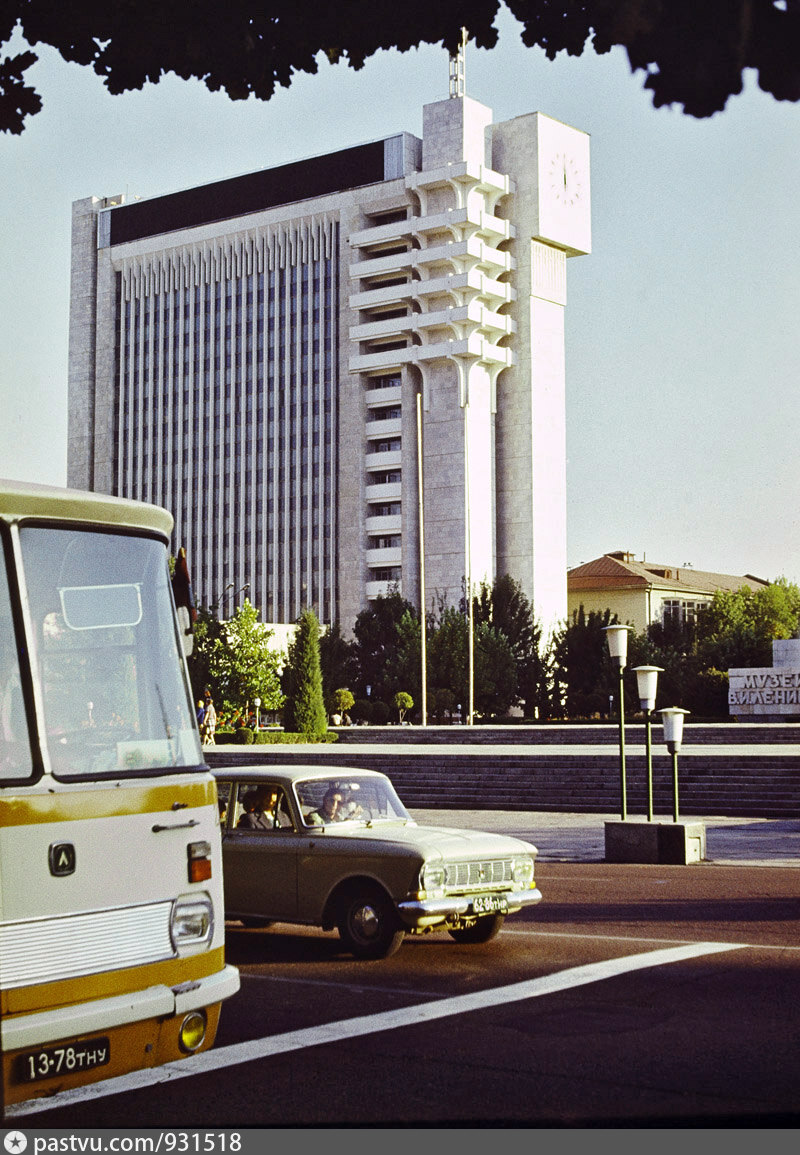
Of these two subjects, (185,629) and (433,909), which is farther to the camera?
(433,909)

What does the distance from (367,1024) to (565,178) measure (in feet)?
354

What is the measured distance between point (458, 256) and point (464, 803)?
7740 centimetres

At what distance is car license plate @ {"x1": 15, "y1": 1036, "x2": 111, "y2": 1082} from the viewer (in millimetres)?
5145

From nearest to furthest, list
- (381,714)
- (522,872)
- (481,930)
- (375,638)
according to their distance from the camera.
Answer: (522,872), (481,930), (381,714), (375,638)

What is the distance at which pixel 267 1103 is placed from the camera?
6.26 metres

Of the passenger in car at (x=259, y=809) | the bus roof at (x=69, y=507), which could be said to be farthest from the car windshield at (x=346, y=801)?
the bus roof at (x=69, y=507)

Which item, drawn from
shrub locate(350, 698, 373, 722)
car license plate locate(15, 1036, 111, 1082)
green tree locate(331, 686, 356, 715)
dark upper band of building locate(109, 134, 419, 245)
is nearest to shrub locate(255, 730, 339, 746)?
green tree locate(331, 686, 356, 715)

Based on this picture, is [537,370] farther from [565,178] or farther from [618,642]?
[618,642]

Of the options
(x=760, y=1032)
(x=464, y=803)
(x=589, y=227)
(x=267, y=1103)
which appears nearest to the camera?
(x=267, y=1103)

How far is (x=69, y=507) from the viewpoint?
5.95 m

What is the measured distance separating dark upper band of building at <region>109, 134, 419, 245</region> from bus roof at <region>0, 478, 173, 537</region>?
105966 mm

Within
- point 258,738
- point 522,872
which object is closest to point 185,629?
point 522,872

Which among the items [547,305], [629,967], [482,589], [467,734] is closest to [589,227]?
[547,305]

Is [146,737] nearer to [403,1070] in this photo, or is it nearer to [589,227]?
[403,1070]
